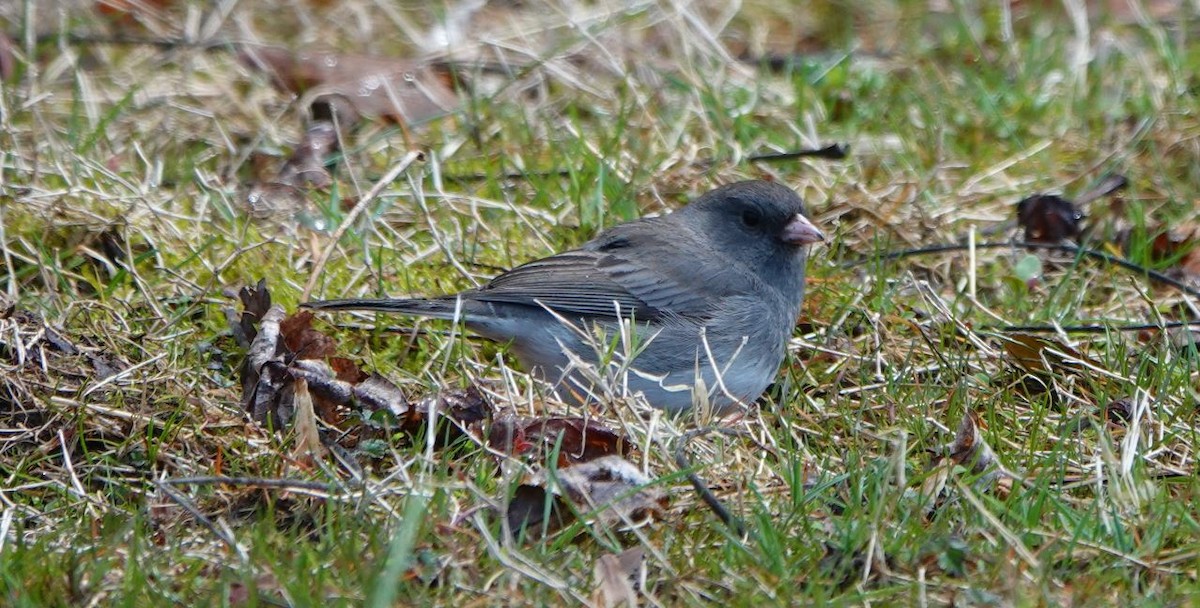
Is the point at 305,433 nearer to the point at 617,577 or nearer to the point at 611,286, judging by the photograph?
the point at 617,577

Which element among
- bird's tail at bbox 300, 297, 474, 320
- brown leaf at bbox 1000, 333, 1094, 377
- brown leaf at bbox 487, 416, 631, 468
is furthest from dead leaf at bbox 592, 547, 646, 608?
brown leaf at bbox 1000, 333, 1094, 377

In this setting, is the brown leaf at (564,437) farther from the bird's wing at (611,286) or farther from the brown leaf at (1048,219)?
the brown leaf at (1048,219)

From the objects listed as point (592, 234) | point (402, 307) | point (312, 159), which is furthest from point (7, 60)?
point (402, 307)

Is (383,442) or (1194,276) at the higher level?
(383,442)

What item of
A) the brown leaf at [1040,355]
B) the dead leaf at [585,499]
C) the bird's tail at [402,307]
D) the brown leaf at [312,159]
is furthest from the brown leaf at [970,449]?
the brown leaf at [312,159]

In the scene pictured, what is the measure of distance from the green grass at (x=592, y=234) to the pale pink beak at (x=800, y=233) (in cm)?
20

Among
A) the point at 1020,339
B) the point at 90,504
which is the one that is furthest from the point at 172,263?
the point at 1020,339

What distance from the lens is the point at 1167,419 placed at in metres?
2.84

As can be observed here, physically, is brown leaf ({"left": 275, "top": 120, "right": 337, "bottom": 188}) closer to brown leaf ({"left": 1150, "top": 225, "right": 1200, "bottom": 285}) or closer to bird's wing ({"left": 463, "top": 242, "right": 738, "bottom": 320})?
bird's wing ({"left": 463, "top": 242, "right": 738, "bottom": 320})

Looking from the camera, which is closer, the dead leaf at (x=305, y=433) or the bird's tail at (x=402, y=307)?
the dead leaf at (x=305, y=433)

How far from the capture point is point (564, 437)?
9.08 ft

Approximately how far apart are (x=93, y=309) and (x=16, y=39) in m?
1.84

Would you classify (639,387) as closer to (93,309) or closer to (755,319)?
(755,319)

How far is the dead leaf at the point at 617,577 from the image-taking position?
7.20ft
